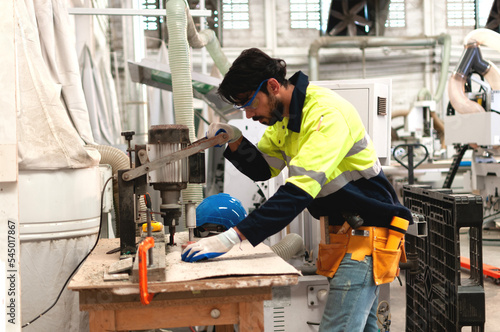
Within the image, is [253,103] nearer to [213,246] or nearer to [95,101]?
[213,246]

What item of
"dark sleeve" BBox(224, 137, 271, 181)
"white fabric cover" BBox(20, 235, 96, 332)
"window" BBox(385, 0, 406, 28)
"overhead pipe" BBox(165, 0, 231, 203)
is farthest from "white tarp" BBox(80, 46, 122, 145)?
"window" BBox(385, 0, 406, 28)

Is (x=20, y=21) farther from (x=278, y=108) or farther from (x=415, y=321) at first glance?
(x=415, y=321)

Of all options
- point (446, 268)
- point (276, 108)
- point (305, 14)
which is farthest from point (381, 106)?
point (305, 14)

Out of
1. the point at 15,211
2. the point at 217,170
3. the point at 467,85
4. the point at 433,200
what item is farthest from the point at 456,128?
the point at 15,211

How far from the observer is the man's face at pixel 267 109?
1549mm

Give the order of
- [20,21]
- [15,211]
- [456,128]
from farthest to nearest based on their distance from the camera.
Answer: [456,128] → [20,21] → [15,211]

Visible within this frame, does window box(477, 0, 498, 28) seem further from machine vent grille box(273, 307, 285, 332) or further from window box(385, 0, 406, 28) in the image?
machine vent grille box(273, 307, 285, 332)

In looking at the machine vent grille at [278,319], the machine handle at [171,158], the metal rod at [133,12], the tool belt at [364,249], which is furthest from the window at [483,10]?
the machine handle at [171,158]

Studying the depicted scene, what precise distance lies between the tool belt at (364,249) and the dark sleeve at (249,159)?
406mm

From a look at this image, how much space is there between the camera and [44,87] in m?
2.03

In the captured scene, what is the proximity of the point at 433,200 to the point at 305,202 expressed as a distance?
1203mm

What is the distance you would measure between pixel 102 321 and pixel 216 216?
0.76 meters

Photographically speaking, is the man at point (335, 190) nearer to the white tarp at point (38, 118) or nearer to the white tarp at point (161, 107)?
the white tarp at point (38, 118)

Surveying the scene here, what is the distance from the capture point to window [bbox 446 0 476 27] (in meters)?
10.3
